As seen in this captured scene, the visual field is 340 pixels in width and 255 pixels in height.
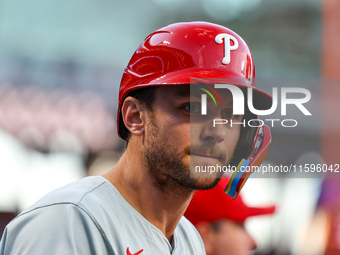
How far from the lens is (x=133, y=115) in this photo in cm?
223

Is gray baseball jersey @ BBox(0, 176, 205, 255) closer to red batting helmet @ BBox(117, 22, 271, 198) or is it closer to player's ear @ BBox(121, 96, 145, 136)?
player's ear @ BBox(121, 96, 145, 136)

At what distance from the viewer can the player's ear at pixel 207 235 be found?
10.5ft

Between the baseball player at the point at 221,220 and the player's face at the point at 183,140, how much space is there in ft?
4.05

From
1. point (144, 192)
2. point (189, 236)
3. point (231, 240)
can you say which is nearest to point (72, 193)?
point (144, 192)

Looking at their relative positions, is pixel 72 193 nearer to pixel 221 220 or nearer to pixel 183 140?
pixel 183 140

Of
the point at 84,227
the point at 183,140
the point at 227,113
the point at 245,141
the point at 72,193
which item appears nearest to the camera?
the point at 84,227

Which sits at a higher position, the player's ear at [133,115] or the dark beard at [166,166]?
the player's ear at [133,115]

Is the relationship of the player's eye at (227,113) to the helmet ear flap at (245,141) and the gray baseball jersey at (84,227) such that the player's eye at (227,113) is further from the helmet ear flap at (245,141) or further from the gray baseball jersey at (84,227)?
the gray baseball jersey at (84,227)

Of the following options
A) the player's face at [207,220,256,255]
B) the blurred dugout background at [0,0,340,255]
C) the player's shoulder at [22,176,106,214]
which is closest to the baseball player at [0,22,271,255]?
the player's shoulder at [22,176,106,214]

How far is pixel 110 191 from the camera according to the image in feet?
6.66

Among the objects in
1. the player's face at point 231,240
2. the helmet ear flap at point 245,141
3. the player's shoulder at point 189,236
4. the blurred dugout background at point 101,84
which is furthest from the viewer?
the blurred dugout background at point 101,84

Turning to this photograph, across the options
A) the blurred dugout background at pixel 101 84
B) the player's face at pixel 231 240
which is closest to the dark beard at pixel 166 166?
the player's face at pixel 231 240

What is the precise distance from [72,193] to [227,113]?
0.73m

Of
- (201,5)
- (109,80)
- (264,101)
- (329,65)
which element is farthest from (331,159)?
(264,101)
